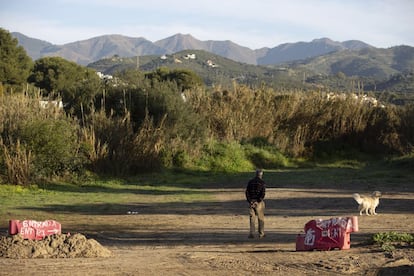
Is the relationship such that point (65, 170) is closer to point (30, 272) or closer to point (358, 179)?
point (358, 179)

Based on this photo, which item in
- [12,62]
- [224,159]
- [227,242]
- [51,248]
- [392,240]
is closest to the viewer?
[51,248]

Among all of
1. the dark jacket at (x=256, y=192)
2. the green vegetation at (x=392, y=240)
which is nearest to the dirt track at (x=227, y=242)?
the green vegetation at (x=392, y=240)

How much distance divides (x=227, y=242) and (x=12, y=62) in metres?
49.4

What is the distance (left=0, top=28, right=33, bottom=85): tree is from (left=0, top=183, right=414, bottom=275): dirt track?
4094cm

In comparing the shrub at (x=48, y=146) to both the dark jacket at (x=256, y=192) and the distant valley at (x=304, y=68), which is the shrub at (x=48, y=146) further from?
the distant valley at (x=304, y=68)

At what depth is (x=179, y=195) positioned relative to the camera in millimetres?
19906

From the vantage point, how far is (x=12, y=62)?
187 ft

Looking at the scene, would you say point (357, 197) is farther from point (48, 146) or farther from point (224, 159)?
point (224, 159)

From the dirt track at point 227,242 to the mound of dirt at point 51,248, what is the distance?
0.91 feet

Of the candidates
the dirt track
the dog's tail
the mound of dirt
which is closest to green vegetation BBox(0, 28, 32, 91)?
the dirt track

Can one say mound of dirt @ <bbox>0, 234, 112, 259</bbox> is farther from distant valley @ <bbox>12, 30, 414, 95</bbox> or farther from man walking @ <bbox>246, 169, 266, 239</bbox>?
distant valley @ <bbox>12, 30, 414, 95</bbox>

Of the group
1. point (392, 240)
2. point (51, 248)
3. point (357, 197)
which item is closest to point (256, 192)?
point (357, 197)

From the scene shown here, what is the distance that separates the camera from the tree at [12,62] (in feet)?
182

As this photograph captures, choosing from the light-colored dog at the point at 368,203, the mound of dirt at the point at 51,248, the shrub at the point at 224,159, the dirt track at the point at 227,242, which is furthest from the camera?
the shrub at the point at 224,159
